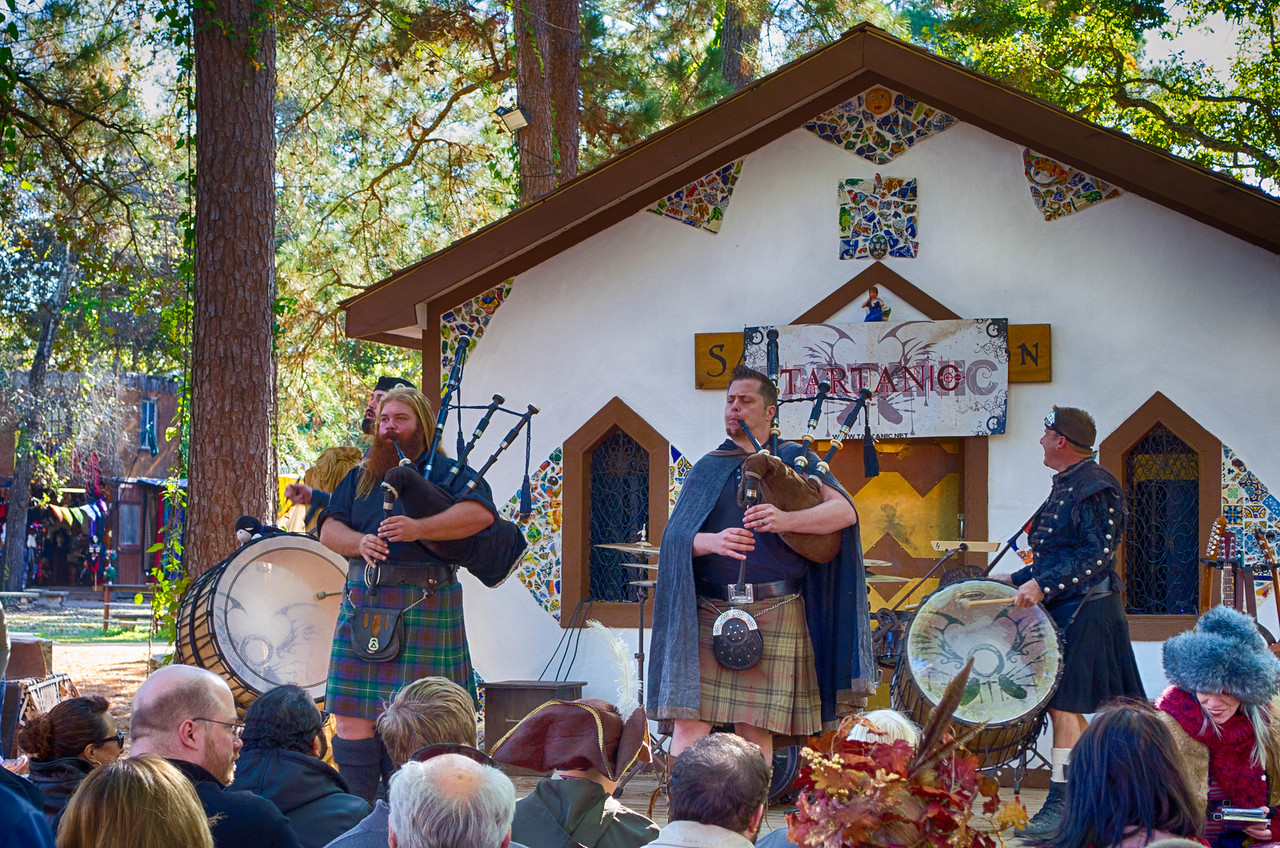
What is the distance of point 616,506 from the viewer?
776cm

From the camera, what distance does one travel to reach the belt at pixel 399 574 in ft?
15.5

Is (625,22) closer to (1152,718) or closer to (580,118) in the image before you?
(580,118)

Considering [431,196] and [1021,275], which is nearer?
[1021,275]

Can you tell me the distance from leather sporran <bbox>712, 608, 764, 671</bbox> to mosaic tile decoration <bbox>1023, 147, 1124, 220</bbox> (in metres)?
3.90

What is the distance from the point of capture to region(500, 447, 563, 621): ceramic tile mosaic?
7.68m

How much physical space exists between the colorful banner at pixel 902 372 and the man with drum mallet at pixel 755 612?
2.63 metres

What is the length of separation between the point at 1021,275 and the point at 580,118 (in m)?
8.70

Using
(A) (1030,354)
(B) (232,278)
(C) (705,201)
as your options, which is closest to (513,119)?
(C) (705,201)

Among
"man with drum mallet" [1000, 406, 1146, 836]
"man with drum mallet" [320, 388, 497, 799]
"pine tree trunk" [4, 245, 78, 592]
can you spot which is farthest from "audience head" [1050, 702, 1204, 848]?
"pine tree trunk" [4, 245, 78, 592]

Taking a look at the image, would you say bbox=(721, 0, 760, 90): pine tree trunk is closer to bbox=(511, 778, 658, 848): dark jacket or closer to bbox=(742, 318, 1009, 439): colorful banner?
bbox=(742, 318, 1009, 439): colorful banner

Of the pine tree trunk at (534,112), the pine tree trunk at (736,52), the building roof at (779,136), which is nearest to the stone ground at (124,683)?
the building roof at (779,136)

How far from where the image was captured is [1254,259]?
696cm

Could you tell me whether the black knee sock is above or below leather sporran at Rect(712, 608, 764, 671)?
below

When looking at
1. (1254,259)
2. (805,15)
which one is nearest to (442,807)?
(1254,259)
